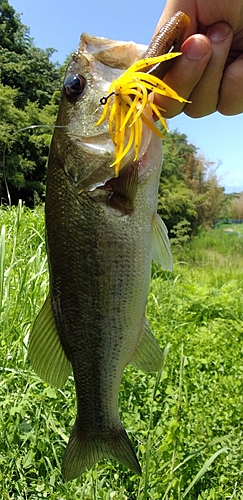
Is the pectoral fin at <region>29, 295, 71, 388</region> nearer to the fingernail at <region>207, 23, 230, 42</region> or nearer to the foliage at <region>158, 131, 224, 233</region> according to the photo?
the fingernail at <region>207, 23, 230, 42</region>

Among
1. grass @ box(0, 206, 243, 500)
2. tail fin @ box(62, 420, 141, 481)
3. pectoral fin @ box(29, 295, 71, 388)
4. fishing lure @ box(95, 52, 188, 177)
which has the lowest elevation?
grass @ box(0, 206, 243, 500)

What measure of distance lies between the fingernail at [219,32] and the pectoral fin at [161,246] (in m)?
0.68

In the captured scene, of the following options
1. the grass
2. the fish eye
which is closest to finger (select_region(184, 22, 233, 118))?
the fish eye

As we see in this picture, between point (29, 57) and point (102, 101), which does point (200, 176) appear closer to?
point (29, 57)

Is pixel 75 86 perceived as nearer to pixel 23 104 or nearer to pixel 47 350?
pixel 47 350

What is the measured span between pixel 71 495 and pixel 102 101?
1983 mm

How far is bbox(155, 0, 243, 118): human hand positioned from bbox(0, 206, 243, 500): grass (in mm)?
1312

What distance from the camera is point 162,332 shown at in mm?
4383

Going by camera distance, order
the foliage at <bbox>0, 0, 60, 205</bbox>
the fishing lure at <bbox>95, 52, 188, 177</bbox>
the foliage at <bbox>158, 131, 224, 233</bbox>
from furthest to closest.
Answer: the foliage at <bbox>158, 131, 224, 233</bbox> → the foliage at <bbox>0, 0, 60, 205</bbox> → the fishing lure at <bbox>95, 52, 188, 177</bbox>

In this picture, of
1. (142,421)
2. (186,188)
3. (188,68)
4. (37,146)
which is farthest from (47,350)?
(186,188)

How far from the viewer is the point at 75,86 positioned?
1493 millimetres

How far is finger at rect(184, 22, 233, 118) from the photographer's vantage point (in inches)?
63.5

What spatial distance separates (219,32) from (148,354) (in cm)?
115

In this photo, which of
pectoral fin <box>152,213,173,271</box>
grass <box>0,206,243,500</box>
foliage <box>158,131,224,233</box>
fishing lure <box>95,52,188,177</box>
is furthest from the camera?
foliage <box>158,131,224,233</box>
